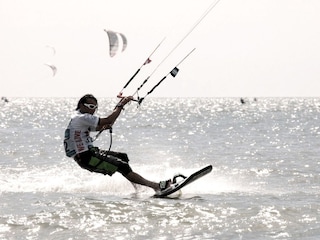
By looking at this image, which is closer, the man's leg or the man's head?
the man's head

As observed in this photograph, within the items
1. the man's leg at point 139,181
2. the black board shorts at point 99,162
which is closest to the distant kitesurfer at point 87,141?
the black board shorts at point 99,162

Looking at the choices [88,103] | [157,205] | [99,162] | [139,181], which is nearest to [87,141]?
[99,162]

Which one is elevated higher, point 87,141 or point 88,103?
point 88,103

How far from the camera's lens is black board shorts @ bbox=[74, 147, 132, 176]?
10523mm

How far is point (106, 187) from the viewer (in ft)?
40.6

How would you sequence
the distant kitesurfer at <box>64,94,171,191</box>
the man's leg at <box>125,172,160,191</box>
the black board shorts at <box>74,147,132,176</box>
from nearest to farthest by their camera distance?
the distant kitesurfer at <box>64,94,171,191</box>
the black board shorts at <box>74,147,132,176</box>
the man's leg at <box>125,172,160,191</box>

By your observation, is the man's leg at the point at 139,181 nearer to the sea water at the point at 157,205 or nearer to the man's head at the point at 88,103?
the sea water at the point at 157,205

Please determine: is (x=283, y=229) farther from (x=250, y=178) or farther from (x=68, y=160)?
(x=68, y=160)

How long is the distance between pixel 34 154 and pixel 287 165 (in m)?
8.54

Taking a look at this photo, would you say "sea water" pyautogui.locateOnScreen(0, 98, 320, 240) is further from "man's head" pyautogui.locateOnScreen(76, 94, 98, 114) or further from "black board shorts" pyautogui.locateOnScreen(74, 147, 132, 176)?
"man's head" pyautogui.locateOnScreen(76, 94, 98, 114)

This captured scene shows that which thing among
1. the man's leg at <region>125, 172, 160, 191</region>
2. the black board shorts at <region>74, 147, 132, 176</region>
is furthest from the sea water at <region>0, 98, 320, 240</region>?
the black board shorts at <region>74, 147, 132, 176</region>

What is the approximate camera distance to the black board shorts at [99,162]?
10.5 m

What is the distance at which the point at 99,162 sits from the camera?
10.6 meters

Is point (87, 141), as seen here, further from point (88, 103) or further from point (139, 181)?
point (139, 181)
